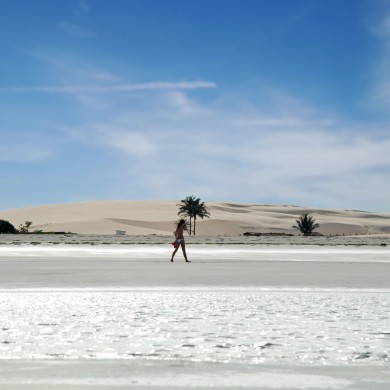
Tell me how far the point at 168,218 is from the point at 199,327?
140 meters

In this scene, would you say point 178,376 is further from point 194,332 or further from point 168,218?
point 168,218

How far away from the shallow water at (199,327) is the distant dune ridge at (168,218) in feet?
348

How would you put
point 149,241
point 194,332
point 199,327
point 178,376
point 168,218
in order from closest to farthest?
point 178,376
point 194,332
point 199,327
point 149,241
point 168,218

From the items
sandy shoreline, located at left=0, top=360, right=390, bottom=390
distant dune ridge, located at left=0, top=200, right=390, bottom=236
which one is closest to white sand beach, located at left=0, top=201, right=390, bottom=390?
sandy shoreline, located at left=0, top=360, right=390, bottom=390

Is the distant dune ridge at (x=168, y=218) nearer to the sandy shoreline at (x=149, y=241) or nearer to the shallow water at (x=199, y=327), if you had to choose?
the sandy shoreline at (x=149, y=241)

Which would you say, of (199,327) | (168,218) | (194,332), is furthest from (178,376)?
(168,218)

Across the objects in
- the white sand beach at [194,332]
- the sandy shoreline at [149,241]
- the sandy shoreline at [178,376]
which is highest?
the sandy shoreline at [149,241]

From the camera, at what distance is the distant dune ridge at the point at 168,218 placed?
130 metres

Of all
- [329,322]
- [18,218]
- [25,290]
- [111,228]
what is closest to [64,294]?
[25,290]

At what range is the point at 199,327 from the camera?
931 centimetres

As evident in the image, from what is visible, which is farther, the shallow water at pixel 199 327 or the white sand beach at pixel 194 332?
the shallow water at pixel 199 327

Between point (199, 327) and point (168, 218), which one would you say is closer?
point (199, 327)

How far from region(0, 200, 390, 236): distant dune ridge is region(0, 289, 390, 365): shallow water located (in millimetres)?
105949

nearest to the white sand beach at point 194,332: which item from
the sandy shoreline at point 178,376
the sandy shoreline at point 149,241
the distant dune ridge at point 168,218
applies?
the sandy shoreline at point 178,376
